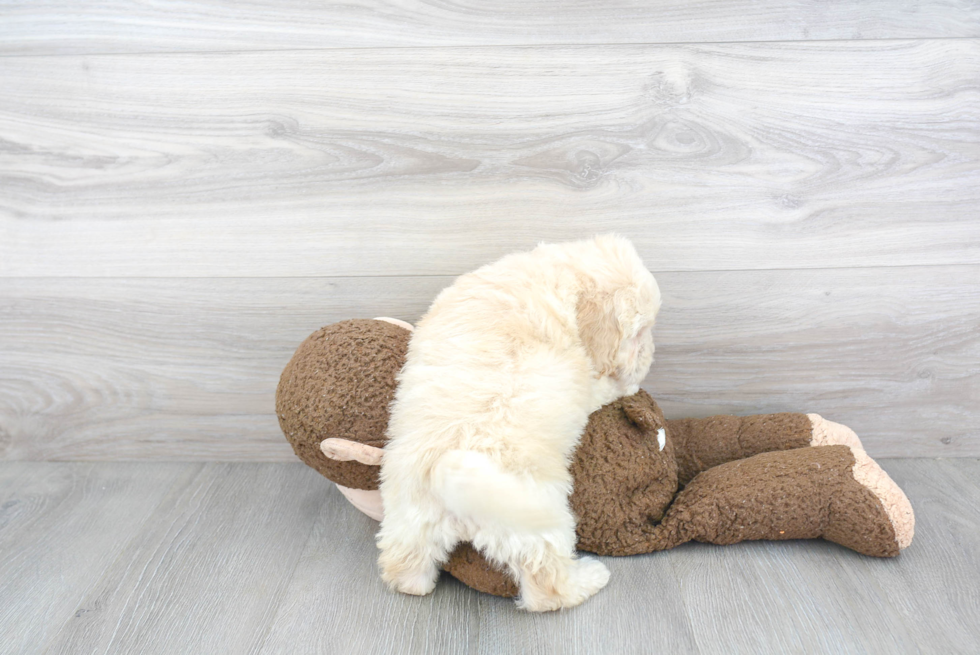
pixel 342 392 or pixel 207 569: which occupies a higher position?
pixel 342 392

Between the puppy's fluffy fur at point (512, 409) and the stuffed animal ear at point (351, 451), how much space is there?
0.02 meters

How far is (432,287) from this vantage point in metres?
1.03

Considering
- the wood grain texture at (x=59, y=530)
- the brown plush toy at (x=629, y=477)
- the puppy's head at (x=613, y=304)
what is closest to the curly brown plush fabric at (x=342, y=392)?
the brown plush toy at (x=629, y=477)

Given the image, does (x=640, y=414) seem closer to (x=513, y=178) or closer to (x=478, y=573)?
(x=478, y=573)

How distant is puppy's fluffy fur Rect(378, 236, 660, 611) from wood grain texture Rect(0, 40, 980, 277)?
19 cm

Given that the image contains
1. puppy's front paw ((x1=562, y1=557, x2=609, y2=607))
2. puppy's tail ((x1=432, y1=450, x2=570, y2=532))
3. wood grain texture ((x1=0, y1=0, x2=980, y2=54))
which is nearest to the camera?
puppy's tail ((x1=432, y1=450, x2=570, y2=532))

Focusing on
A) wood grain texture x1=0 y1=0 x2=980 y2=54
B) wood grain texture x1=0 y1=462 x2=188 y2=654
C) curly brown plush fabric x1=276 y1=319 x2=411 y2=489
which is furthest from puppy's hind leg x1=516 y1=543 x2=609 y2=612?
wood grain texture x1=0 y1=0 x2=980 y2=54

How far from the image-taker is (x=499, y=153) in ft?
3.21

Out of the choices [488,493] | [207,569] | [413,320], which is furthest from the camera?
[413,320]

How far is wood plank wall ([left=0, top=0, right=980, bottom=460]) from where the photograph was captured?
95cm

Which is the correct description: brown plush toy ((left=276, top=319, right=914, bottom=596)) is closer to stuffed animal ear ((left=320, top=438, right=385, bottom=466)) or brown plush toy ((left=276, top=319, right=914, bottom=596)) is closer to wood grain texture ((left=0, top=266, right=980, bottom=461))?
stuffed animal ear ((left=320, top=438, right=385, bottom=466))

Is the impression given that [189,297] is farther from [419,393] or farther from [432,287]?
[419,393]

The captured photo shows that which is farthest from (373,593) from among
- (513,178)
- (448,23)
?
(448,23)

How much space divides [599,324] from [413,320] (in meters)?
0.35
